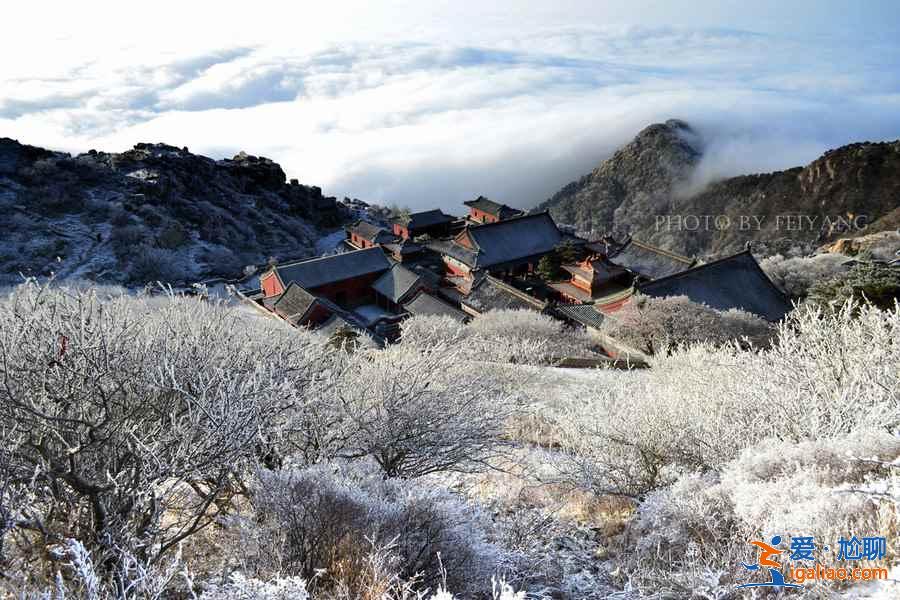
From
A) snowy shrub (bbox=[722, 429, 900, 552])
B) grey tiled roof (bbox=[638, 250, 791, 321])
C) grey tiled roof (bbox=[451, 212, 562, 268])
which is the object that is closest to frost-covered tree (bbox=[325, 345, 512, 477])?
snowy shrub (bbox=[722, 429, 900, 552])

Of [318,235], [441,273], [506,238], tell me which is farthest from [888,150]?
[318,235]

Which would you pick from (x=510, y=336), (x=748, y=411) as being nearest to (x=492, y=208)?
(x=510, y=336)

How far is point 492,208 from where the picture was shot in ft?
167

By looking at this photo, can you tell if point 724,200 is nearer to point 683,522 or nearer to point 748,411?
point 748,411

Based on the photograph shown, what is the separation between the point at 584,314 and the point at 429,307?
276 inches

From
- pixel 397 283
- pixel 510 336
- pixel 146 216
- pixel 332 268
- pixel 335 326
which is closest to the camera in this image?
pixel 510 336

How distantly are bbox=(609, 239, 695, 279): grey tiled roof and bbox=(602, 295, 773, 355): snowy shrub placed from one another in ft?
30.0

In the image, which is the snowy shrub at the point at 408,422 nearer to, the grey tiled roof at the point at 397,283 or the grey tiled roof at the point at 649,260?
the grey tiled roof at the point at 397,283

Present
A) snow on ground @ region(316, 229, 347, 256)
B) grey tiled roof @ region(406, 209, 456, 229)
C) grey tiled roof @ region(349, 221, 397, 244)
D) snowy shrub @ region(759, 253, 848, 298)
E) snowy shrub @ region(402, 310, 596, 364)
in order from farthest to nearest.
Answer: snow on ground @ region(316, 229, 347, 256) < grey tiled roof @ region(406, 209, 456, 229) < grey tiled roof @ region(349, 221, 397, 244) < snowy shrub @ region(759, 253, 848, 298) < snowy shrub @ region(402, 310, 596, 364)

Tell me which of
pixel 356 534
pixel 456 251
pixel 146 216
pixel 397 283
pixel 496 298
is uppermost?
pixel 356 534

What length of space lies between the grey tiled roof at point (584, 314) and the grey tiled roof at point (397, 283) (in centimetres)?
794

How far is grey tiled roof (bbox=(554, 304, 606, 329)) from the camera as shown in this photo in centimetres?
2273

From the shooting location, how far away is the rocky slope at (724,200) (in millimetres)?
56562

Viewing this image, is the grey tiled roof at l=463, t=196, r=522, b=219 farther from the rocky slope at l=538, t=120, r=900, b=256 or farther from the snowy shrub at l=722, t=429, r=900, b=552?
the snowy shrub at l=722, t=429, r=900, b=552
